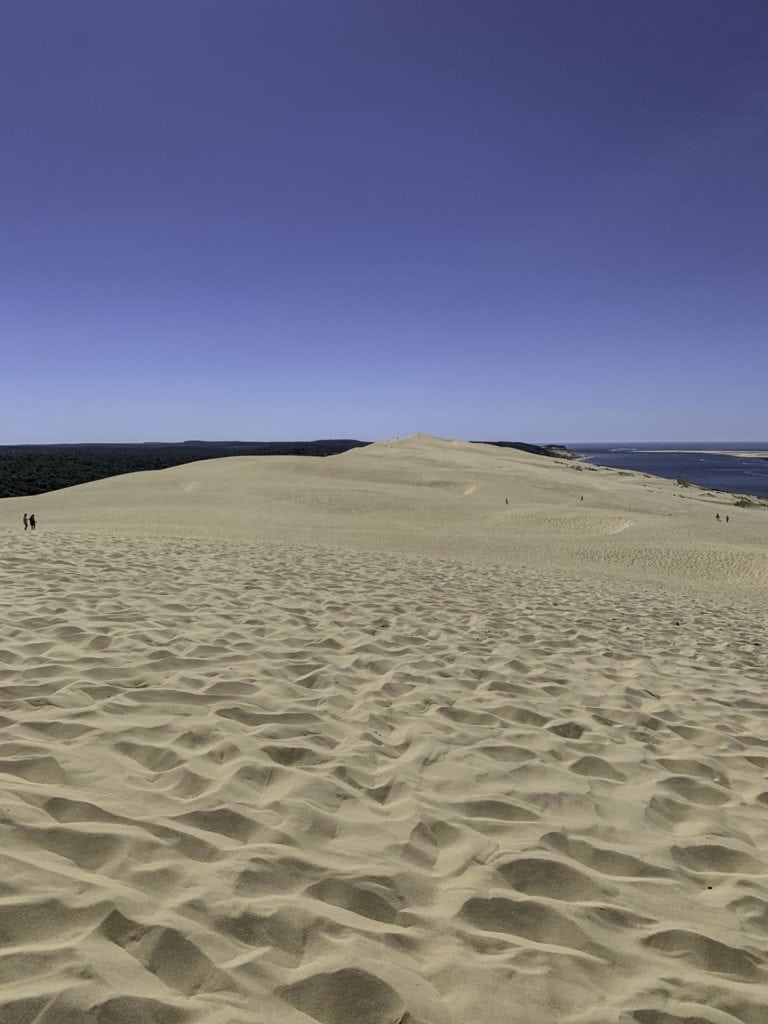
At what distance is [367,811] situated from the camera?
354cm

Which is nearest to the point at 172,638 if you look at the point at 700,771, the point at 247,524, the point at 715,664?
the point at 700,771

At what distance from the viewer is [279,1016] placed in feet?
7.17

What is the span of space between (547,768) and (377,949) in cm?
204

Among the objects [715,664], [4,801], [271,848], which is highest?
[4,801]

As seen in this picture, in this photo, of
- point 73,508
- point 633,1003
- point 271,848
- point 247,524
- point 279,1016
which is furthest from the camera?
point 73,508

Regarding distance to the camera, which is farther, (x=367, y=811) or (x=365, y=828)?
(x=367, y=811)

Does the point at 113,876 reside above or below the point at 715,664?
above

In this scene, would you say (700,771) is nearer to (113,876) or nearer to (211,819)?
(211,819)

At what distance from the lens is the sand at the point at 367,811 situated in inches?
93.4

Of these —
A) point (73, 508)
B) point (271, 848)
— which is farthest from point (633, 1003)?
point (73, 508)

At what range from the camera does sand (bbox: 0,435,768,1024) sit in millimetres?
2371

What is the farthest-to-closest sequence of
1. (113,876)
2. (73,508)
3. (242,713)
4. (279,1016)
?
(73,508) → (242,713) → (113,876) → (279,1016)

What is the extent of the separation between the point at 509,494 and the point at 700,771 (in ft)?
106

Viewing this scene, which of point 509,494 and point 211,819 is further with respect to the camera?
point 509,494
